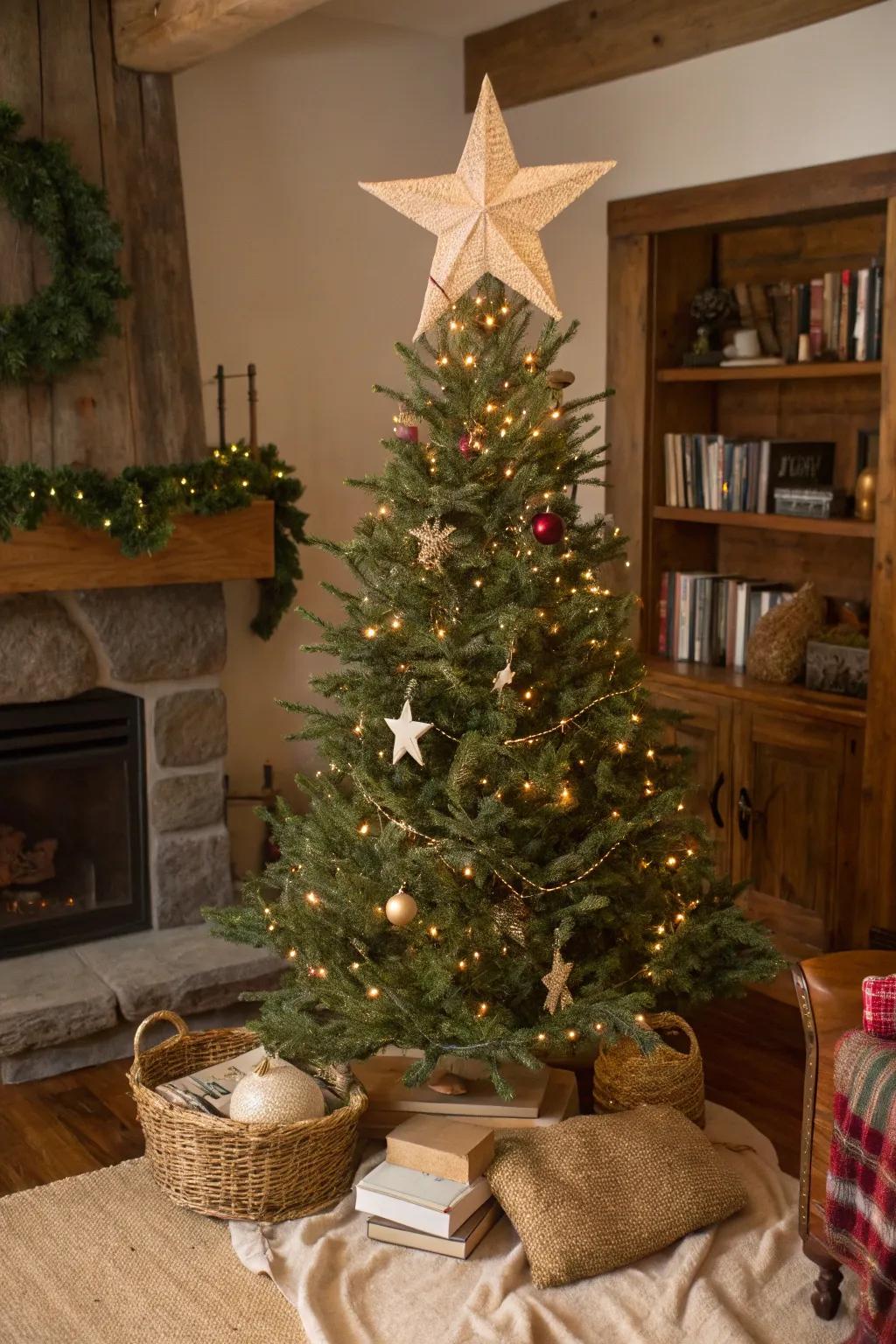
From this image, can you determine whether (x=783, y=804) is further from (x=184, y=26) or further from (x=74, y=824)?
(x=184, y=26)

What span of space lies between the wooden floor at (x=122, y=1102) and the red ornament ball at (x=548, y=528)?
1355mm

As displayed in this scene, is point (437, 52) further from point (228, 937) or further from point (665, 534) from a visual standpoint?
point (228, 937)

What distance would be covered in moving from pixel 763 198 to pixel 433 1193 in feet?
8.44

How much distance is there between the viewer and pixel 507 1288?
2303 mm

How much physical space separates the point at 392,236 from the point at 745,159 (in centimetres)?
110

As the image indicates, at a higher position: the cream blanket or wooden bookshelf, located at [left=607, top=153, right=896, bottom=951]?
wooden bookshelf, located at [left=607, top=153, right=896, bottom=951]

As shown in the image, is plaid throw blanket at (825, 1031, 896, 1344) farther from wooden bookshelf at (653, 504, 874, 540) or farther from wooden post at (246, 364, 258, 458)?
wooden post at (246, 364, 258, 458)

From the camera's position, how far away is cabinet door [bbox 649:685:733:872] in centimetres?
387

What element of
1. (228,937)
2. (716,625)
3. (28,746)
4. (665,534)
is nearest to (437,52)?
(665,534)

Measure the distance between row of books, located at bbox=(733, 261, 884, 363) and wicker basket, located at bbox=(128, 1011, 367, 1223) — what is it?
88.6 inches

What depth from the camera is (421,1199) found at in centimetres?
239

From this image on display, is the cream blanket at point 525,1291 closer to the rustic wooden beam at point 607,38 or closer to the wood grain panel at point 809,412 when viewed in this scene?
the wood grain panel at point 809,412

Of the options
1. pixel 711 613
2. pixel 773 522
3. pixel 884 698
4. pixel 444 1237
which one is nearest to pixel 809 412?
pixel 773 522

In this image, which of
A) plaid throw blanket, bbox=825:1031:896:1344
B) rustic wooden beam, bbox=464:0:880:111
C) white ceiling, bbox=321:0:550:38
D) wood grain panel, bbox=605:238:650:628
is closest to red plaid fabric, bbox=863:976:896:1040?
plaid throw blanket, bbox=825:1031:896:1344
